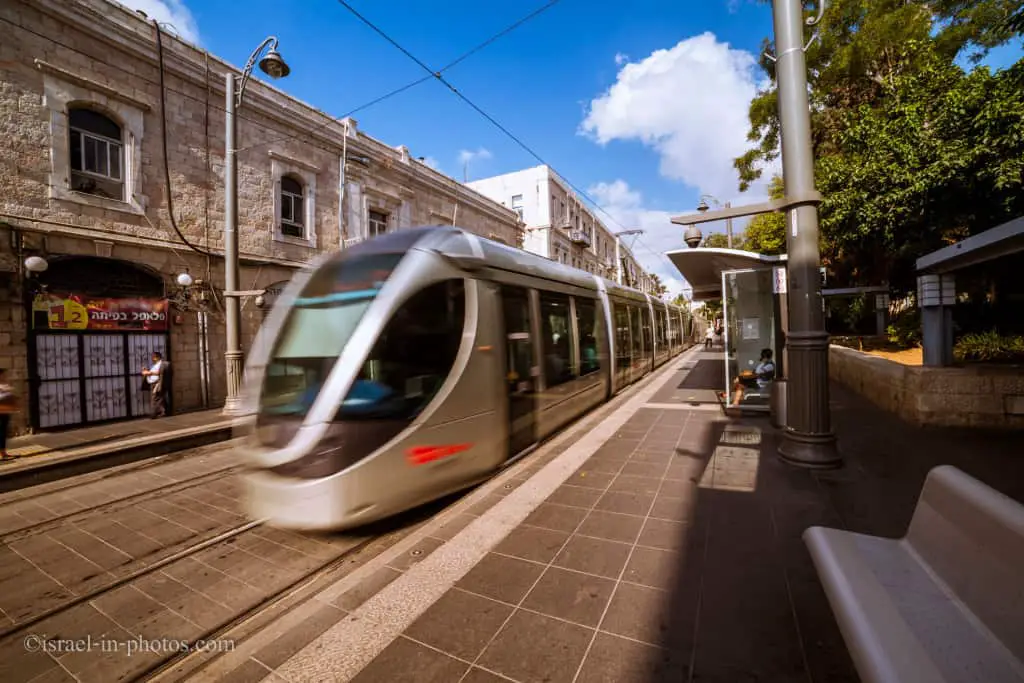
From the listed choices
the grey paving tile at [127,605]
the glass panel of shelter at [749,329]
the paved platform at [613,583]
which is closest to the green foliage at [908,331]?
the glass panel of shelter at [749,329]

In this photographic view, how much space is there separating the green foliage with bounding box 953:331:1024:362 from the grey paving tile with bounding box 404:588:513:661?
977 centimetres

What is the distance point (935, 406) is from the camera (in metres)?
6.52

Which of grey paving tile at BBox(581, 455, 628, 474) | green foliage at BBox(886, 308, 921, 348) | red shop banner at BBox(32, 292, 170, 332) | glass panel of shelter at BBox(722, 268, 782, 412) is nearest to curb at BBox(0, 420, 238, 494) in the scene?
red shop banner at BBox(32, 292, 170, 332)

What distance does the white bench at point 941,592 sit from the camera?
1.50m

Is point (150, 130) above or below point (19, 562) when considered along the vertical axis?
above

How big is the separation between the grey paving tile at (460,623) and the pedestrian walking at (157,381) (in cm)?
1048

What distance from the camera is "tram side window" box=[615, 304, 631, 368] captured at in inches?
384

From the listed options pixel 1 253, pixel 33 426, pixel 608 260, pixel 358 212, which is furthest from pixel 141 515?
pixel 608 260

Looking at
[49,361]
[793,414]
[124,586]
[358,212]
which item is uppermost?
[358,212]

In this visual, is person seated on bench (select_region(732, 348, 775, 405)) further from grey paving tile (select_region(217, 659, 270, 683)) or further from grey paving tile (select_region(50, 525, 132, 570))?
grey paving tile (select_region(50, 525, 132, 570))

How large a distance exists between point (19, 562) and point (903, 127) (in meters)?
16.3

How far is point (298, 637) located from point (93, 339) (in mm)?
10522

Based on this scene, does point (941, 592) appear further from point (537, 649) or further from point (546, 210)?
point (546, 210)

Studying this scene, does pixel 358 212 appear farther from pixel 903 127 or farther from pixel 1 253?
pixel 903 127
